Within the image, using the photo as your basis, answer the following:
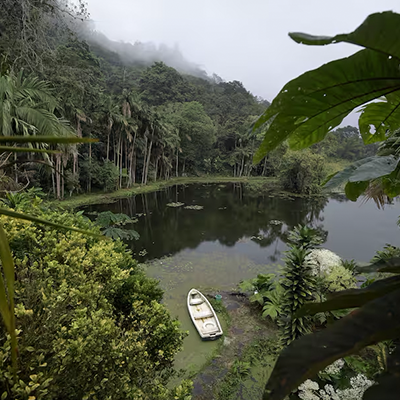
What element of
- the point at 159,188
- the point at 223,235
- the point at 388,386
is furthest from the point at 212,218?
the point at 388,386

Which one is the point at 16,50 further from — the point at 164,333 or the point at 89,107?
the point at 89,107

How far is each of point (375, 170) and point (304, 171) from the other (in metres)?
23.0

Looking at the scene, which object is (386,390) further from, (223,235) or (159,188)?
(159,188)

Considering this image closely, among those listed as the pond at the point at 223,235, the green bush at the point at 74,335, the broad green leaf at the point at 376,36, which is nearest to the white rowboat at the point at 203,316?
the pond at the point at 223,235

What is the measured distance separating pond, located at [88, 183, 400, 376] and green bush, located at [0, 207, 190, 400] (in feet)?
8.05

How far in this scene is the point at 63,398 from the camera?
6.64 feet

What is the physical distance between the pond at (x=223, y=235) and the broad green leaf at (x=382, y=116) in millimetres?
4974

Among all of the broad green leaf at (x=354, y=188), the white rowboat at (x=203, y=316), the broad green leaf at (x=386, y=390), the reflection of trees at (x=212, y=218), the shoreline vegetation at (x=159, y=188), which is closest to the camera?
the broad green leaf at (x=386, y=390)

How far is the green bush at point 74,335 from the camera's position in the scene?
1.89 meters

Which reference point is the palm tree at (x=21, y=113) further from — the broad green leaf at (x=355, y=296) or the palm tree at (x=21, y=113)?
the broad green leaf at (x=355, y=296)

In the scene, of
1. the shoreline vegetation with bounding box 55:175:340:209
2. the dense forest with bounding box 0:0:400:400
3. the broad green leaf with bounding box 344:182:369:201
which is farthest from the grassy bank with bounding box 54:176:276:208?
the broad green leaf with bounding box 344:182:369:201

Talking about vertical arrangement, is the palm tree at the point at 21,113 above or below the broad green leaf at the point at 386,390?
above

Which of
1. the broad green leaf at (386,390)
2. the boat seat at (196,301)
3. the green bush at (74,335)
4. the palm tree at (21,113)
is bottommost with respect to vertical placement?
the boat seat at (196,301)

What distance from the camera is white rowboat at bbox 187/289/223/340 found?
5457 millimetres
